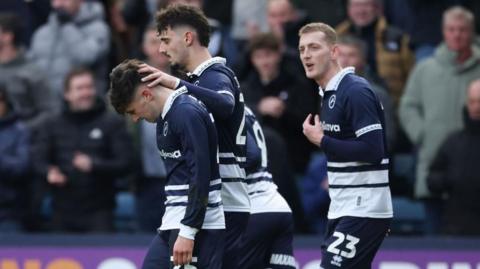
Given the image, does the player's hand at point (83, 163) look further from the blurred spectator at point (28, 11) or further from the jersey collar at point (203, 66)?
the jersey collar at point (203, 66)

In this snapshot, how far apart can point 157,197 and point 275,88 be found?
155cm

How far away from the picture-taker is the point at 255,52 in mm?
12359

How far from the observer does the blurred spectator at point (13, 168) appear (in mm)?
12602

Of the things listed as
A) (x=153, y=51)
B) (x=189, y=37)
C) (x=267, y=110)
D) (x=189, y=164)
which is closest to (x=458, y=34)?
(x=267, y=110)

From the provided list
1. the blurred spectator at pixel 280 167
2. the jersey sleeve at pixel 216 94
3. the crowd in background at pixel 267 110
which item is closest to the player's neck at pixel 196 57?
the jersey sleeve at pixel 216 94

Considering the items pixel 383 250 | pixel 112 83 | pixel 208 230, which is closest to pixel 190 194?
pixel 208 230

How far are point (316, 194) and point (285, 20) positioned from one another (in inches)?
72.9

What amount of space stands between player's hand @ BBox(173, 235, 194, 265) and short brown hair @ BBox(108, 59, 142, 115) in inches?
35.0

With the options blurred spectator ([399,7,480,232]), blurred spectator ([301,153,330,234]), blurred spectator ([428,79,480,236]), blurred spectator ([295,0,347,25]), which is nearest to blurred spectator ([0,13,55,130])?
blurred spectator ([301,153,330,234])

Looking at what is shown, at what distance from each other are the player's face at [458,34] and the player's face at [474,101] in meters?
0.70

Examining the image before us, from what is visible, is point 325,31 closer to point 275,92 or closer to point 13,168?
point 275,92

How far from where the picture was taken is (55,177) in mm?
12312

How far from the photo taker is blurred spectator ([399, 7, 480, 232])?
12227 mm

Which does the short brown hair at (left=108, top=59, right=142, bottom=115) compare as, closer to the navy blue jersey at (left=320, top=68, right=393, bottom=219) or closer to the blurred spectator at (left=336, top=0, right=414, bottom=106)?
the navy blue jersey at (left=320, top=68, right=393, bottom=219)
